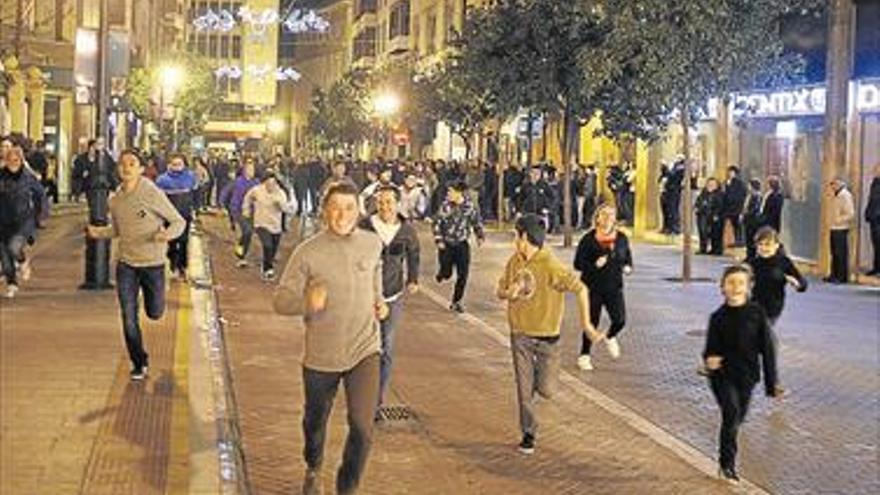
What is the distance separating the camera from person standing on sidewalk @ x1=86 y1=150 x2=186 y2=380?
1121cm

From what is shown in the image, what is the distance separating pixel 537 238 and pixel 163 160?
25.9 meters

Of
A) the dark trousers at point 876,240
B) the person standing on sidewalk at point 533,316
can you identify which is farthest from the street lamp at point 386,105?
the person standing on sidewalk at point 533,316

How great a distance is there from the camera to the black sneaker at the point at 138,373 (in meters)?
11.0

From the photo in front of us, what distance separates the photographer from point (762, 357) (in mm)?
9312

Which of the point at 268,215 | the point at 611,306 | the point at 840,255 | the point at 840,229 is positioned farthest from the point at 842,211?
the point at 611,306

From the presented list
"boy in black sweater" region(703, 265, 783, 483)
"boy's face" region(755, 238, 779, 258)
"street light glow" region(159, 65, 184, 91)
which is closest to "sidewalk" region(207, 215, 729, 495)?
"boy in black sweater" region(703, 265, 783, 483)

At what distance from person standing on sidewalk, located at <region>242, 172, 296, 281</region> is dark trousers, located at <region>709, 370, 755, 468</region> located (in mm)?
12892

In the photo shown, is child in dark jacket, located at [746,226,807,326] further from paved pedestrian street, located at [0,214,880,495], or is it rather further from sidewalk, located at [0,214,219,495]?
sidewalk, located at [0,214,219,495]

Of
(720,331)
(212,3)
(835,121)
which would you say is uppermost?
(212,3)

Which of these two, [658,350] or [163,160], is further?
[163,160]

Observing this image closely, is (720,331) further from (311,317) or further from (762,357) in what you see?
(311,317)

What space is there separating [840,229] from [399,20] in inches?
2319

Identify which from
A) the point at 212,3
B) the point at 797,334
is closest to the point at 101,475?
the point at 797,334

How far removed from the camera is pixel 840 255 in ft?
76.9
